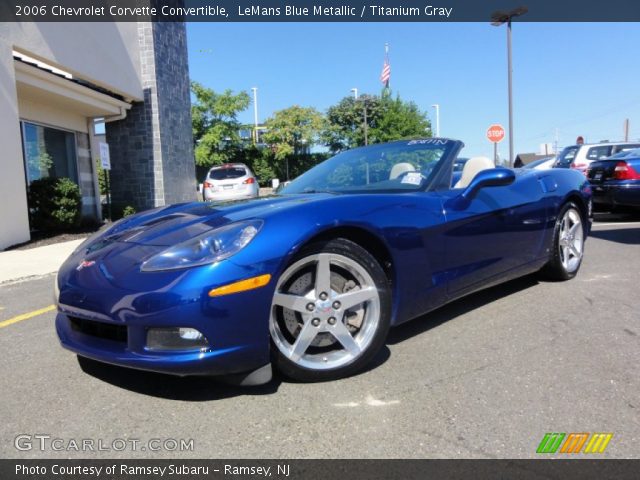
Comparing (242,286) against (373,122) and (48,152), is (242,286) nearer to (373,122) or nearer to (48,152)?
(48,152)

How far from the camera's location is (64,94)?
11180mm

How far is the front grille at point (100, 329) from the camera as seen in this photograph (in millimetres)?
2261

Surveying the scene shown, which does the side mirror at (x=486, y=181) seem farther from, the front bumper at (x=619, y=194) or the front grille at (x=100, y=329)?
the front bumper at (x=619, y=194)

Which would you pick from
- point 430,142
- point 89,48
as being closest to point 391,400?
point 430,142

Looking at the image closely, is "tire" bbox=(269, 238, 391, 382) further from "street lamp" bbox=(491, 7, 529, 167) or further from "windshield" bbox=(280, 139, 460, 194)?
"street lamp" bbox=(491, 7, 529, 167)

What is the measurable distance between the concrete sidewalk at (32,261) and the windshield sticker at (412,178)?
17.0 feet

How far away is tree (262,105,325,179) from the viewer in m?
35.4

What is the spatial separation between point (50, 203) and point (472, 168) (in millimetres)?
9200

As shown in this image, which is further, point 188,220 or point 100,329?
point 188,220

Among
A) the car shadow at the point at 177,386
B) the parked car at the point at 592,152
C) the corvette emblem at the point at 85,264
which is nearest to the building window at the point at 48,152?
the corvette emblem at the point at 85,264

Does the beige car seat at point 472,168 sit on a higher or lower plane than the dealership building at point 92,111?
lower

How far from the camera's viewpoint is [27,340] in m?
3.38

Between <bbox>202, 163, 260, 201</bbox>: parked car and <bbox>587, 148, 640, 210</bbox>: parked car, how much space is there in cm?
854
